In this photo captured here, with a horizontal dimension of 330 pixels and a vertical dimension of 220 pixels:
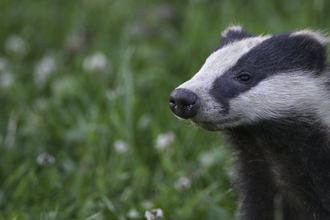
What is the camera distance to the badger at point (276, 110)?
3666 millimetres

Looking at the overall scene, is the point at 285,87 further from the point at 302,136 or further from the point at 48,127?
the point at 48,127

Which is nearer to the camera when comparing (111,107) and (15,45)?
(111,107)

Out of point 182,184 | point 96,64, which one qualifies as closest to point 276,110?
point 182,184

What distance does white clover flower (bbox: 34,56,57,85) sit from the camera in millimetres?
6363

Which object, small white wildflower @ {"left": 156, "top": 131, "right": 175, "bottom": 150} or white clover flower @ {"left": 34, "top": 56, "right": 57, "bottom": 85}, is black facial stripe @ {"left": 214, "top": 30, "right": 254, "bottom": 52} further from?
white clover flower @ {"left": 34, "top": 56, "right": 57, "bottom": 85}

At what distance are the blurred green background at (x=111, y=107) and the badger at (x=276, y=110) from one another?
1.63 feet

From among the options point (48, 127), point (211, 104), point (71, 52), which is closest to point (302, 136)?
point (211, 104)

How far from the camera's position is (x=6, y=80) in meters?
6.12

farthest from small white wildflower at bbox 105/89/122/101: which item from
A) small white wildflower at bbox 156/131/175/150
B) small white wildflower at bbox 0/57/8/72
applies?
small white wildflower at bbox 0/57/8/72

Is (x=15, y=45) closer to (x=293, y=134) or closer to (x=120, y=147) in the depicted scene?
(x=120, y=147)

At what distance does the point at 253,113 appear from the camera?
3.69 m

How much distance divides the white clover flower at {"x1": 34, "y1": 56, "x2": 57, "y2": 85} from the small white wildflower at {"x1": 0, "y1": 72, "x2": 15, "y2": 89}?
254 millimetres

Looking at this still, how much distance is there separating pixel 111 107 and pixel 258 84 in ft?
5.98

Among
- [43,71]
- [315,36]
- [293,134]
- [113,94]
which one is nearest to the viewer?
[293,134]
